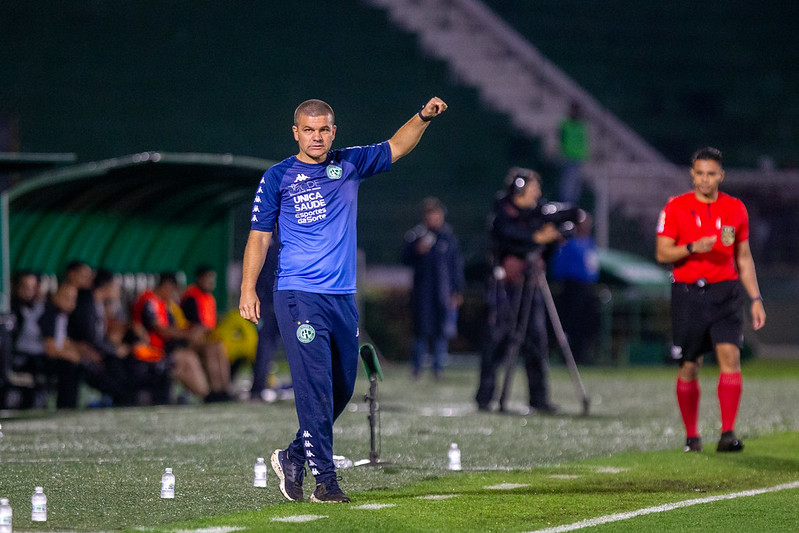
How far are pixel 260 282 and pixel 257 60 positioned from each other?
2059 cm

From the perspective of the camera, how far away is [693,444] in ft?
33.5

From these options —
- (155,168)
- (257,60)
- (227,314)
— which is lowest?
(227,314)

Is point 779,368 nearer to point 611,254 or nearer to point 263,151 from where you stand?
point 611,254

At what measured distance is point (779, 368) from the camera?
22.1 meters

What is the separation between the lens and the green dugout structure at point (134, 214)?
14.7 meters

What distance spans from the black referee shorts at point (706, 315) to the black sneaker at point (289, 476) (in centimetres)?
358

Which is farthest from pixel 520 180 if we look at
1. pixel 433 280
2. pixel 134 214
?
pixel 433 280

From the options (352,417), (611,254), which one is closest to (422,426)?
(352,417)

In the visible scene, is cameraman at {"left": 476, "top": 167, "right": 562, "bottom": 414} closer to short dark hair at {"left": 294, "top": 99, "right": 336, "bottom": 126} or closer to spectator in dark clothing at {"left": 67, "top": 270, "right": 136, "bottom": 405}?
spectator in dark clothing at {"left": 67, "top": 270, "right": 136, "bottom": 405}

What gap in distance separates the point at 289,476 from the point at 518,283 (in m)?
6.55

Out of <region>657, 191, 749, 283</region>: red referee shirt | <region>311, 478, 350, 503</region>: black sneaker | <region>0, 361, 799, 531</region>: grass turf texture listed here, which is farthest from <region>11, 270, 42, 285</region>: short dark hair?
<region>311, 478, 350, 503</region>: black sneaker

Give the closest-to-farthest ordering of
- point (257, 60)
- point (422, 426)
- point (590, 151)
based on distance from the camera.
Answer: point (422, 426), point (590, 151), point (257, 60)

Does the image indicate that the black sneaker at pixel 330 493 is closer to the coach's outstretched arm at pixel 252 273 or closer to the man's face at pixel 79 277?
the coach's outstretched arm at pixel 252 273

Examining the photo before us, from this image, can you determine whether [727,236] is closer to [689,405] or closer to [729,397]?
[729,397]
